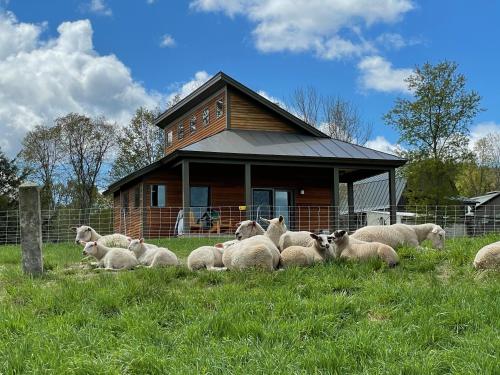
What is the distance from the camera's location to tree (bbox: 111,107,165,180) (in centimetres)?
4631

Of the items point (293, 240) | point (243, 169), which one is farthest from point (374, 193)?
point (293, 240)

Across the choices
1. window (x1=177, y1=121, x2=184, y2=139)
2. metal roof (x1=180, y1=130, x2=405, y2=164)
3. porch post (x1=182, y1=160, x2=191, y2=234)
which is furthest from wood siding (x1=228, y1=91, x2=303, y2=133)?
window (x1=177, y1=121, x2=184, y2=139)

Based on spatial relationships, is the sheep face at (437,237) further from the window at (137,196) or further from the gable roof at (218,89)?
the window at (137,196)

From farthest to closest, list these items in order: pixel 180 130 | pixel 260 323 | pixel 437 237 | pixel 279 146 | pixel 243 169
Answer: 1. pixel 180 130
2. pixel 243 169
3. pixel 279 146
4. pixel 437 237
5. pixel 260 323

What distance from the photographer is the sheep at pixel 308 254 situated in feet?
24.7

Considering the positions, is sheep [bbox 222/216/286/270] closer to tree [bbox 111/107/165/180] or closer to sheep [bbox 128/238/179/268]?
sheep [bbox 128/238/179/268]

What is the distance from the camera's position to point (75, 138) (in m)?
44.6

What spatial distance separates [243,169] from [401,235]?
50.7 ft

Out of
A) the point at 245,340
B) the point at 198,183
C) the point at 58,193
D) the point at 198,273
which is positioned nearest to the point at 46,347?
the point at 245,340

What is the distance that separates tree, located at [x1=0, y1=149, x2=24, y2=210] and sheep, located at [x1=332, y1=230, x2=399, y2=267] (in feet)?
88.3

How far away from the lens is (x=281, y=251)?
8609mm

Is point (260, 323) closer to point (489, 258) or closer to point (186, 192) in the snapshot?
point (489, 258)

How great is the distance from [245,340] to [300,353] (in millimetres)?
476

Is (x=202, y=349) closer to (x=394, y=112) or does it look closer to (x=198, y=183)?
(x=198, y=183)
